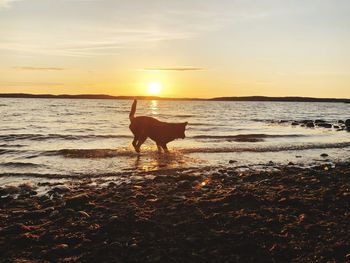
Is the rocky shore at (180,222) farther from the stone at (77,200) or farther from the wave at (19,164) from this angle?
the wave at (19,164)

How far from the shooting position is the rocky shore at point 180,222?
17.8ft

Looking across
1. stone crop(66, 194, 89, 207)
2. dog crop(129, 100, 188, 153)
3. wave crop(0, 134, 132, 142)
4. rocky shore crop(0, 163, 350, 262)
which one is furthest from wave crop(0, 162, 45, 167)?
wave crop(0, 134, 132, 142)

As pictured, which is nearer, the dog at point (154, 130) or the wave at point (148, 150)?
the wave at point (148, 150)

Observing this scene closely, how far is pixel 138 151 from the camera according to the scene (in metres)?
16.6

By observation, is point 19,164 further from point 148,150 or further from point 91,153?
point 148,150

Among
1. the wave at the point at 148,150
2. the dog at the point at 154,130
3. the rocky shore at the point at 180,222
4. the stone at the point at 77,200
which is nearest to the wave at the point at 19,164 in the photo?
the wave at the point at 148,150

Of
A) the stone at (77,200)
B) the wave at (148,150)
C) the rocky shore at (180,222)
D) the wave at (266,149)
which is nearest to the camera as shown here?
the rocky shore at (180,222)

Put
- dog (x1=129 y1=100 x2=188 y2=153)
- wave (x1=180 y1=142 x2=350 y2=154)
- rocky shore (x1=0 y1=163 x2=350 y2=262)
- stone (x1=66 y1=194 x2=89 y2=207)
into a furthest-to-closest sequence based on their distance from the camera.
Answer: wave (x1=180 y1=142 x2=350 y2=154), dog (x1=129 y1=100 x2=188 y2=153), stone (x1=66 y1=194 x2=89 y2=207), rocky shore (x1=0 y1=163 x2=350 y2=262)

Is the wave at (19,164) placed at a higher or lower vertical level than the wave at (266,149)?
lower

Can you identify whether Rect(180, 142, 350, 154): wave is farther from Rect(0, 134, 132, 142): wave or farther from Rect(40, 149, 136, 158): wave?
Rect(0, 134, 132, 142): wave

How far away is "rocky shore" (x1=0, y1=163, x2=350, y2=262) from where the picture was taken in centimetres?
544

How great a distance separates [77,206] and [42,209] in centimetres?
69

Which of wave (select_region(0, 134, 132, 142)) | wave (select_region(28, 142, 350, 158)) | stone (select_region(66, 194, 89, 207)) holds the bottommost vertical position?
wave (select_region(0, 134, 132, 142))

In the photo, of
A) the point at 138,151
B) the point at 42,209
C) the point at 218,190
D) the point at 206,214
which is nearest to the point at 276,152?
the point at 138,151
